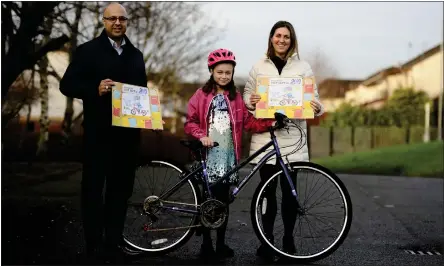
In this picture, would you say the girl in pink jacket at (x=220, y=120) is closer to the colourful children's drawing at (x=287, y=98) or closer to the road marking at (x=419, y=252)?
the colourful children's drawing at (x=287, y=98)

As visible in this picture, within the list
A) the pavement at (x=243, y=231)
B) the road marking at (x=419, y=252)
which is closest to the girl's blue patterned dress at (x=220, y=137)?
the pavement at (x=243, y=231)

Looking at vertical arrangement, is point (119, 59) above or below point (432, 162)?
above

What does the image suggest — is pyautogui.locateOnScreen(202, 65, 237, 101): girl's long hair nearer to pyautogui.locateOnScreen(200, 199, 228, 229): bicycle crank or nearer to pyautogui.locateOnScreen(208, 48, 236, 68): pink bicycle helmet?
pyautogui.locateOnScreen(208, 48, 236, 68): pink bicycle helmet

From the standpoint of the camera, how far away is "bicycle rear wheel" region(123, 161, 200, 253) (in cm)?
489

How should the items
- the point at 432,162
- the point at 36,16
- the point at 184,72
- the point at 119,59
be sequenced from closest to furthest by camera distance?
the point at 119,59, the point at 36,16, the point at 432,162, the point at 184,72

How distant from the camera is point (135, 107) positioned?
15.1ft

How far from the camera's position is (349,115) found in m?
38.0

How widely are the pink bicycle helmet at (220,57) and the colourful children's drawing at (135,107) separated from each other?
1.82ft

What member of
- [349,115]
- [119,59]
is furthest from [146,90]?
[349,115]

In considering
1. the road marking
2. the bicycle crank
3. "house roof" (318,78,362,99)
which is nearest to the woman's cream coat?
the bicycle crank

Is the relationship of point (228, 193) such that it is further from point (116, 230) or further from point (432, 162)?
point (432, 162)

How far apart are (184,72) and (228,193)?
27529 mm

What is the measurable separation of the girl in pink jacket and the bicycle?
0.24ft

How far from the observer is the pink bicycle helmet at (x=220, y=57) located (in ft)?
15.8
